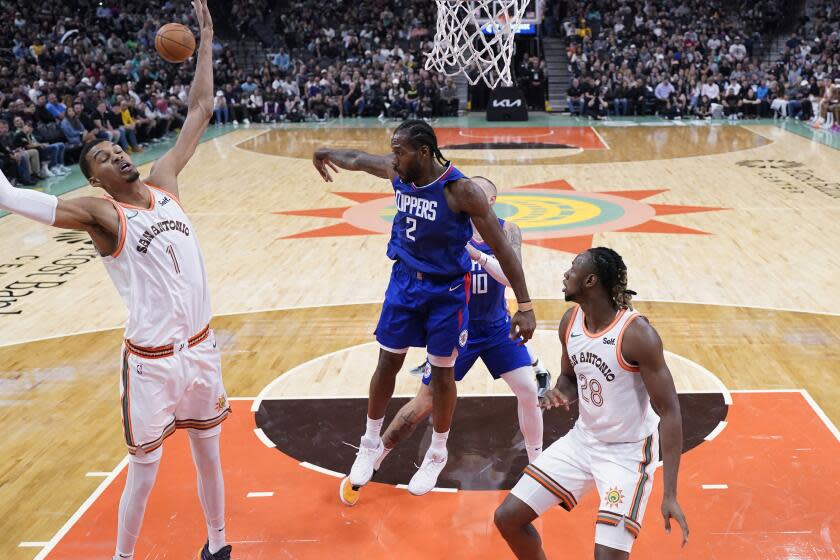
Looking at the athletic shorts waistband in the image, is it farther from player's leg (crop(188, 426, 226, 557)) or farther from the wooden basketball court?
the wooden basketball court

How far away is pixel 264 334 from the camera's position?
7.64 metres

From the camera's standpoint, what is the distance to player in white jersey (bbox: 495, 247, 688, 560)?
347cm

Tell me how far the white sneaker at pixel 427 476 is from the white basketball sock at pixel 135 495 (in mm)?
1481

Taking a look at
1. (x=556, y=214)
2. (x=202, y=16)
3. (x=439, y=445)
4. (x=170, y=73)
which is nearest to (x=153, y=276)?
(x=202, y=16)

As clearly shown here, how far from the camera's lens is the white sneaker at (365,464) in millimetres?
4773

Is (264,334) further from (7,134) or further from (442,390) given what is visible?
(7,134)

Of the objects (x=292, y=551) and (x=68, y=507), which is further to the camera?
(x=68, y=507)

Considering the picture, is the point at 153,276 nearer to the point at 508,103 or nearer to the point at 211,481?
the point at 211,481

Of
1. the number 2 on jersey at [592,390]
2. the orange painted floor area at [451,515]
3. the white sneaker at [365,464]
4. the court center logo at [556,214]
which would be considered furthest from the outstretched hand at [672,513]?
the court center logo at [556,214]

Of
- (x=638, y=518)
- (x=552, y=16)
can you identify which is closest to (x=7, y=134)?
(x=638, y=518)

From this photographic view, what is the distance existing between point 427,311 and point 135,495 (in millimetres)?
1633

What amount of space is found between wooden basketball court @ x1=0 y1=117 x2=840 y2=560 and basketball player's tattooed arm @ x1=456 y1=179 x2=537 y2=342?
1.08 m

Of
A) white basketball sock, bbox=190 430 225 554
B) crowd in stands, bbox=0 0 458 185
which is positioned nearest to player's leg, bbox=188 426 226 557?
white basketball sock, bbox=190 430 225 554

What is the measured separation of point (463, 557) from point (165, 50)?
3761 millimetres
